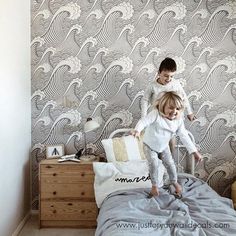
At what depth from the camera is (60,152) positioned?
3.54 m

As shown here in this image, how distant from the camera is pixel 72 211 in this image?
3.33 metres

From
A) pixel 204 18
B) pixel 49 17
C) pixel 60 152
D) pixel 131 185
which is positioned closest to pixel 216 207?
pixel 131 185

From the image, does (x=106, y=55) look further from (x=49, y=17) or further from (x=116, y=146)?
(x=116, y=146)

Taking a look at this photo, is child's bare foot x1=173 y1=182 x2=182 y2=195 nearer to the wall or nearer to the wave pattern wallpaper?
the wave pattern wallpaper

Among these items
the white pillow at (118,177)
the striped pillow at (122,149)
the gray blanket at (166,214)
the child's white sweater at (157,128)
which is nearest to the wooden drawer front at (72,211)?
the white pillow at (118,177)

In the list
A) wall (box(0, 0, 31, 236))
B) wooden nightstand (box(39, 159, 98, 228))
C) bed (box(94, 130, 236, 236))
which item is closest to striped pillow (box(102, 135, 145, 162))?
bed (box(94, 130, 236, 236))

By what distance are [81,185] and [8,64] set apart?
1297 mm

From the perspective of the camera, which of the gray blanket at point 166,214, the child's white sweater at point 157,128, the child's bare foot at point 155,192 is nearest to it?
the gray blanket at point 166,214

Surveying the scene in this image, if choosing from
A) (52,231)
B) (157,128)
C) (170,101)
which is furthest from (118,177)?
(170,101)

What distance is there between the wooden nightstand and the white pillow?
0.25 m

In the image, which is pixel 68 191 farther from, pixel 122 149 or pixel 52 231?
pixel 122 149

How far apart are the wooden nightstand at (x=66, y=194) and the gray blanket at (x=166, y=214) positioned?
0.58 m

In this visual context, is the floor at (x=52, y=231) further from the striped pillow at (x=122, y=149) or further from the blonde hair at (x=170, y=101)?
the blonde hair at (x=170, y=101)

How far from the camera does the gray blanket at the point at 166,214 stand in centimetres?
206
